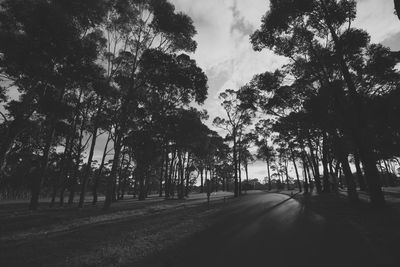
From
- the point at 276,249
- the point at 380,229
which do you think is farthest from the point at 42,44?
the point at 380,229

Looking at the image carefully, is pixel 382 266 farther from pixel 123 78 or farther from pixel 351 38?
pixel 123 78

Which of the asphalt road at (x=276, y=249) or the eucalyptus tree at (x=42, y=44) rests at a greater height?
the eucalyptus tree at (x=42, y=44)

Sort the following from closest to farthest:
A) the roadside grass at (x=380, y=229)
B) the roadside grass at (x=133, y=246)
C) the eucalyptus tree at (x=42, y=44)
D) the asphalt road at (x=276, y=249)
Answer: the asphalt road at (x=276, y=249) < the roadside grass at (x=380, y=229) < the roadside grass at (x=133, y=246) < the eucalyptus tree at (x=42, y=44)

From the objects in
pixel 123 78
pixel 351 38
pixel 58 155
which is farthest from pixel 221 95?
pixel 58 155

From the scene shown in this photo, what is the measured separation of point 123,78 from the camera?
21.1 metres

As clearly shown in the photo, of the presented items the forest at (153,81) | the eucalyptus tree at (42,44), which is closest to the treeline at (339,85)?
the forest at (153,81)

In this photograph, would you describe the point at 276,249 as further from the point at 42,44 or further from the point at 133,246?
the point at 42,44

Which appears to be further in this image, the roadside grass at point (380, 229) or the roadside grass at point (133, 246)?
the roadside grass at point (133, 246)

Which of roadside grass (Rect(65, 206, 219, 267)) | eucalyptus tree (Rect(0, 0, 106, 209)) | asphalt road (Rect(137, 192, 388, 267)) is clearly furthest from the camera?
eucalyptus tree (Rect(0, 0, 106, 209))

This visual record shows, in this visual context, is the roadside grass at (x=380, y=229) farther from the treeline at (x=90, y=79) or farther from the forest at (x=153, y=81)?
the treeline at (x=90, y=79)

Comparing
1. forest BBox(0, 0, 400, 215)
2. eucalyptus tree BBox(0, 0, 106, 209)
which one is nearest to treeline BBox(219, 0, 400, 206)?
forest BBox(0, 0, 400, 215)

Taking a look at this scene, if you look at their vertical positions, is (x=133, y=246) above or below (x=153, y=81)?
below

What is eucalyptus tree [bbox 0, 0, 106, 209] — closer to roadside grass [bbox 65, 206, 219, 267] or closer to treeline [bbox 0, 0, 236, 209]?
treeline [bbox 0, 0, 236, 209]

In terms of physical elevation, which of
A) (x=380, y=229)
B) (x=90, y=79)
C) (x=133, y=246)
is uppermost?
(x=90, y=79)
